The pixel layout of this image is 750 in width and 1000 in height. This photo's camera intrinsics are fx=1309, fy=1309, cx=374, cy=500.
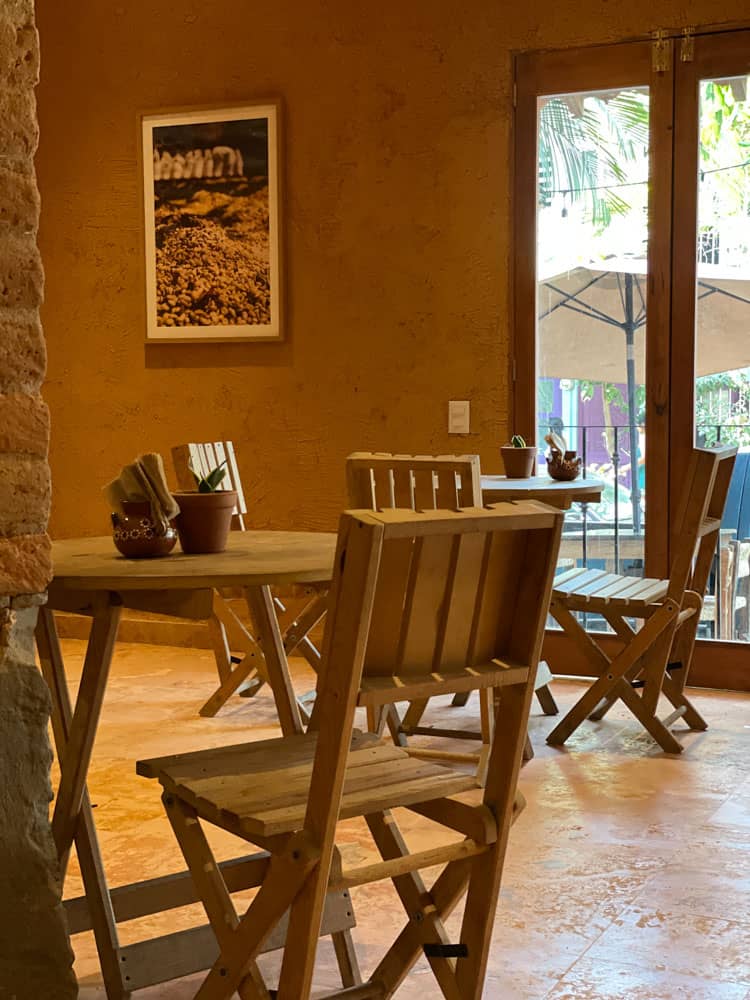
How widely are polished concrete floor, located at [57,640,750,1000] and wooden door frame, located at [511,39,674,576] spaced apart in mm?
993

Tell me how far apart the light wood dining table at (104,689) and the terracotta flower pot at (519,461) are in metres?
2.45

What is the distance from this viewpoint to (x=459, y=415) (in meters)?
5.55

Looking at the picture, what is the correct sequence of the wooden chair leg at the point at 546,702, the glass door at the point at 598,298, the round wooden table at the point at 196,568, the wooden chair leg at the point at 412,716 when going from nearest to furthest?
Answer: the round wooden table at the point at 196,568 → the wooden chair leg at the point at 412,716 → the wooden chair leg at the point at 546,702 → the glass door at the point at 598,298

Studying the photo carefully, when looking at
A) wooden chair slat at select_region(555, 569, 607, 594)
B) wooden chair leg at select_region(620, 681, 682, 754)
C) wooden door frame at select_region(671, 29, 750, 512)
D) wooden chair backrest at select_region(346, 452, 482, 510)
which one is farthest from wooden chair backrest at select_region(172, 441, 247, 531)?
wooden door frame at select_region(671, 29, 750, 512)

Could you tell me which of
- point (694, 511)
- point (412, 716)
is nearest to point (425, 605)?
point (694, 511)

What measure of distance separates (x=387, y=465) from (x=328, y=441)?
2188 millimetres

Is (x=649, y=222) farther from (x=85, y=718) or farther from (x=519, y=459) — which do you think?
(x=85, y=718)

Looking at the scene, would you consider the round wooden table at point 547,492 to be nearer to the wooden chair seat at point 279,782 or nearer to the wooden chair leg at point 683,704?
the wooden chair leg at point 683,704

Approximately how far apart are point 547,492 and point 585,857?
1478mm

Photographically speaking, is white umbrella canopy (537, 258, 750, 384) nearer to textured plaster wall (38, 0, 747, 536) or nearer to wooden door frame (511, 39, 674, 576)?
wooden door frame (511, 39, 674, 576)

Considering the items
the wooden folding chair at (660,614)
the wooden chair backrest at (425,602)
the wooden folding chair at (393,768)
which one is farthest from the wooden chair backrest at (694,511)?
the wooden chair backrest at (425,602)

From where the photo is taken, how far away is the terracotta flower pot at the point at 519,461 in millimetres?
4926

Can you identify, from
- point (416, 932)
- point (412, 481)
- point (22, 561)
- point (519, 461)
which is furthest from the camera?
point (519, 461)

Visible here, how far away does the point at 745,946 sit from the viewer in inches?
106
